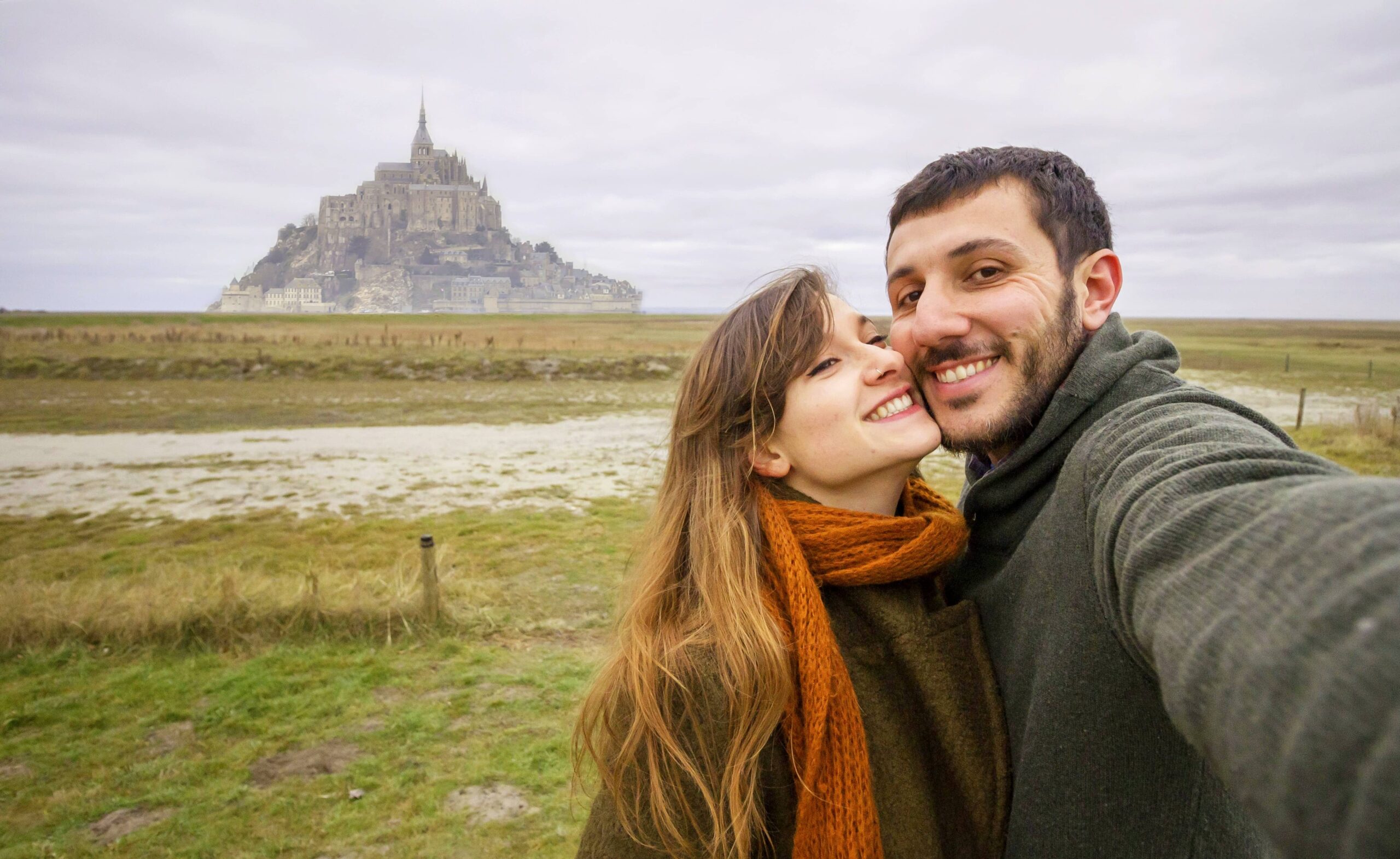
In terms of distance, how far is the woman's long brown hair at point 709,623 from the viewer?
1.57 meters

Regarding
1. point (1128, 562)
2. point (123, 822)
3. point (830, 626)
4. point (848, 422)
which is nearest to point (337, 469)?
point (123, 822)

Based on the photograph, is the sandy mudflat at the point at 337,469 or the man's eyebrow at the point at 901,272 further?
the sandy mudflat at the point at 337,469

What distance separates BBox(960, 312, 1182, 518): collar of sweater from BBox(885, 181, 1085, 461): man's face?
72mm

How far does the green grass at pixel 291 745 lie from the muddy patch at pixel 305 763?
41mm

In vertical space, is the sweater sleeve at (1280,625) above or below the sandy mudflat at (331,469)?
above

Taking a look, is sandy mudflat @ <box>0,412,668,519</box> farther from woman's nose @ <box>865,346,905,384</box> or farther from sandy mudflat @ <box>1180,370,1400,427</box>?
sandy mudflat @ <box>1180,370,1400,427</box>

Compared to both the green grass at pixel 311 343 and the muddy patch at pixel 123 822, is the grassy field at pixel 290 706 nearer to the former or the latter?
the muddy patch at pixel 123 822

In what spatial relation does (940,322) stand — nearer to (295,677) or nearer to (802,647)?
(802,647)

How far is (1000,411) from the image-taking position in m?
1.71

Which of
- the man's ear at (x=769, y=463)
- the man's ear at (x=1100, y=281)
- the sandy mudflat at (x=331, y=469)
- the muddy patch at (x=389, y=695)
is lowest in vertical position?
the muddy patch at (x=389, y=695)

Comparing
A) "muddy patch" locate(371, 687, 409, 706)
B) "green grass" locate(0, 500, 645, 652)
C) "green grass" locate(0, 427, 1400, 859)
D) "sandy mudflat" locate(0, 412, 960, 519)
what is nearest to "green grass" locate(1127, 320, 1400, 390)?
"sandy mudflat" locate(0, 412, 960, 519)

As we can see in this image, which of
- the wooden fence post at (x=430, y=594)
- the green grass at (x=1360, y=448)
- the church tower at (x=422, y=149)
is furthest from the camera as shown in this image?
the church tower at (x=422, y=149)

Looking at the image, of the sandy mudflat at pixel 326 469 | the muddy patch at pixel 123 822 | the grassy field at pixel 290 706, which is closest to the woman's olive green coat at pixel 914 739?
the grassy field at pixel 290 706

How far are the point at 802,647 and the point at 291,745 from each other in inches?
179
